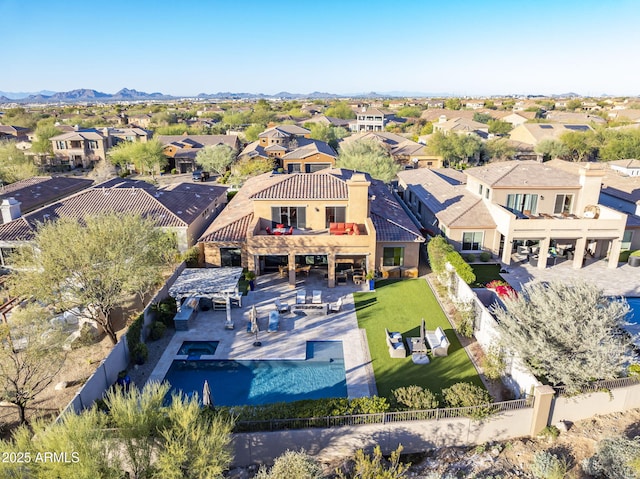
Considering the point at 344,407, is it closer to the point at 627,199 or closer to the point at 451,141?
the point at 627,199

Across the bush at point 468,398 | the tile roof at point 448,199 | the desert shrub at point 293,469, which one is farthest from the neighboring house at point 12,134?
the bush at point 468,398

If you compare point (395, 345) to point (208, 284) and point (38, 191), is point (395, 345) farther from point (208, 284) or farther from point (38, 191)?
point (38, 191)

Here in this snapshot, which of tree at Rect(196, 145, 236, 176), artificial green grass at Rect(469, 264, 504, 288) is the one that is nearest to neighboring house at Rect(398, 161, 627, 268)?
artificial green grass at Rect(469, 264, 504, 288)

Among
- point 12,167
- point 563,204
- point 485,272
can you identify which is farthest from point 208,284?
point 12,167

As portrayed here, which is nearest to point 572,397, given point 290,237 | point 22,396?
point 290,237

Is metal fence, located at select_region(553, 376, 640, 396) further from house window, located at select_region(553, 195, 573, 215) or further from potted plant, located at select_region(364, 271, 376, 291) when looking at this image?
house window, located at select_region(553, 195, 573, 215)

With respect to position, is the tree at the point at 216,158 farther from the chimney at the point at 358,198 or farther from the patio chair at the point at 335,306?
the patio chair at the point at 335,306
